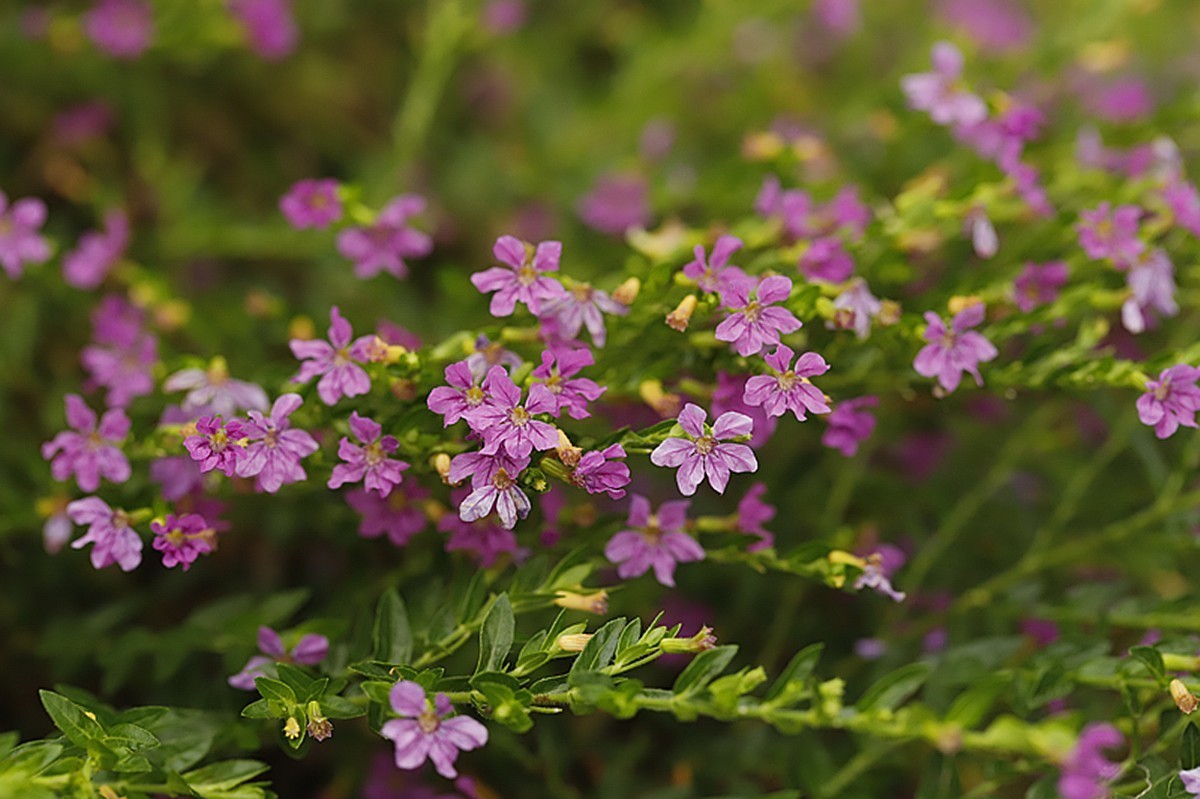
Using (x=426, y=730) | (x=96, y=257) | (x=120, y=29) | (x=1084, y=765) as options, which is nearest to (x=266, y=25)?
(x=120, y=29)

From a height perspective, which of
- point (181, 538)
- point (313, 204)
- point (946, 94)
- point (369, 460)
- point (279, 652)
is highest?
point (946, 94)

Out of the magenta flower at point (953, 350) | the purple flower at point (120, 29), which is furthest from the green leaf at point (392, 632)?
the purple flower at point (120, 29)

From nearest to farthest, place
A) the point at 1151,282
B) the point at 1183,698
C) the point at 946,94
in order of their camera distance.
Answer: the point at 1183,698 < the point at 1151,282 < the point at 946,94

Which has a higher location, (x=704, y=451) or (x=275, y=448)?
(x=704, y=451)

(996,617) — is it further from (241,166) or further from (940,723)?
(241,166)

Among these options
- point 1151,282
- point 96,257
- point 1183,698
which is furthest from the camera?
point 96,257

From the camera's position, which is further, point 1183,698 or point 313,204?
point 313,204

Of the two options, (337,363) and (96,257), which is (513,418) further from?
(96,257)

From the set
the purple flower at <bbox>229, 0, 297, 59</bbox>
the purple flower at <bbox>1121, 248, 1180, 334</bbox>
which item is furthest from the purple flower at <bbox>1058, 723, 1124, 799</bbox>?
the purple flower at <bbox>229, 0, 297, 59</bbox>
